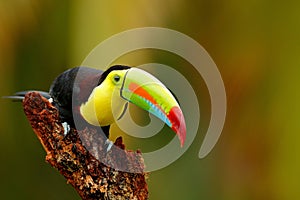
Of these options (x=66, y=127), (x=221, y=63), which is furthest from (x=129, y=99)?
(x=221, y=63)

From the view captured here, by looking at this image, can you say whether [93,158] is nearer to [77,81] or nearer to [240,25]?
[77,81]

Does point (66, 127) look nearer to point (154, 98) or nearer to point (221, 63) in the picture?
point (154, 98)

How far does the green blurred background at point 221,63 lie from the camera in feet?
9.98

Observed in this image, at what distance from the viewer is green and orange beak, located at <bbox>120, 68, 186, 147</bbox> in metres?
1.81

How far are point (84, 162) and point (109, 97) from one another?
0.72ft

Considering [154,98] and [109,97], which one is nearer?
[154,98]

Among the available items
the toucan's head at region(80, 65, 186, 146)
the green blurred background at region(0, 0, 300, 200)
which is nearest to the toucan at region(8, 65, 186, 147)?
the toucan's head at region(80, 65, 186, 146)

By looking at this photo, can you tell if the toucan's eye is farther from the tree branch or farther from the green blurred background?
the green blurred background

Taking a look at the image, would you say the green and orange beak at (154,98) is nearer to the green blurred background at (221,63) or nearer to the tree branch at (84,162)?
the tree branch at (84,162)

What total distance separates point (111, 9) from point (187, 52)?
1.37 ft

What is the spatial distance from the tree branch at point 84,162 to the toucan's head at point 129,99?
0.40 ft

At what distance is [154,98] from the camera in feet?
6.03

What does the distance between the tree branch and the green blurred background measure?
1126mm

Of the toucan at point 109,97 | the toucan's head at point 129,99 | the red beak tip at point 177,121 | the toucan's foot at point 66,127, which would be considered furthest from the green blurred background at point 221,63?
the red beak tip at point 177,121
